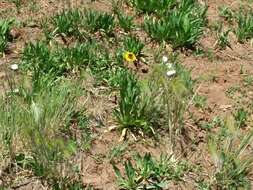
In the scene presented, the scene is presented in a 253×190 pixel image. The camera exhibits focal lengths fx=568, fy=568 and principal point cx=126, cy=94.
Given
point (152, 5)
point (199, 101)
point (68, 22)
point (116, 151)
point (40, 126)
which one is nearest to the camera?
point (40, 126)

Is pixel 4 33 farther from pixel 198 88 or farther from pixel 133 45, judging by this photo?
pixel 198 88

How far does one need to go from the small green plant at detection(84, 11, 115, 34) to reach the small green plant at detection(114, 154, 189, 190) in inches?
70.4

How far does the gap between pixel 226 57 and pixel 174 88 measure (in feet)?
5.54

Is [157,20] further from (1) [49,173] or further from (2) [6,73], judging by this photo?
(1) [49,173]

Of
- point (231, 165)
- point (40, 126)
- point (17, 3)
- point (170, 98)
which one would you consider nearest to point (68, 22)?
point (17, 3)

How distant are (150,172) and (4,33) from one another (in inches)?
84.0

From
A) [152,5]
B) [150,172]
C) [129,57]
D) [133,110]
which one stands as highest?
[152,5]

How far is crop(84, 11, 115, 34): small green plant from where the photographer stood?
18.8 ft

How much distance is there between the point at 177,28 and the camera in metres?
5.73

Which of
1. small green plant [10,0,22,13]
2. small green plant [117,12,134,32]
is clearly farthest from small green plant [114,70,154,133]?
small green plant [10,0,22,13]

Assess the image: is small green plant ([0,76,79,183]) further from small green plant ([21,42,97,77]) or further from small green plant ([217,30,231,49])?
small green plant ([217,30,231,49])

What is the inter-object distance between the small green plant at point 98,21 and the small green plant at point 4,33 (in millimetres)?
777

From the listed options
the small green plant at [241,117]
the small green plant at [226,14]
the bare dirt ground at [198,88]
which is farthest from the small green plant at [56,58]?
the small green plant at [226,14]

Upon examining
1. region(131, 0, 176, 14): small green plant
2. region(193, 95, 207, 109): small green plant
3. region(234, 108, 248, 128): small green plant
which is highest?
region(131, 0, 176, 14): small green plant
